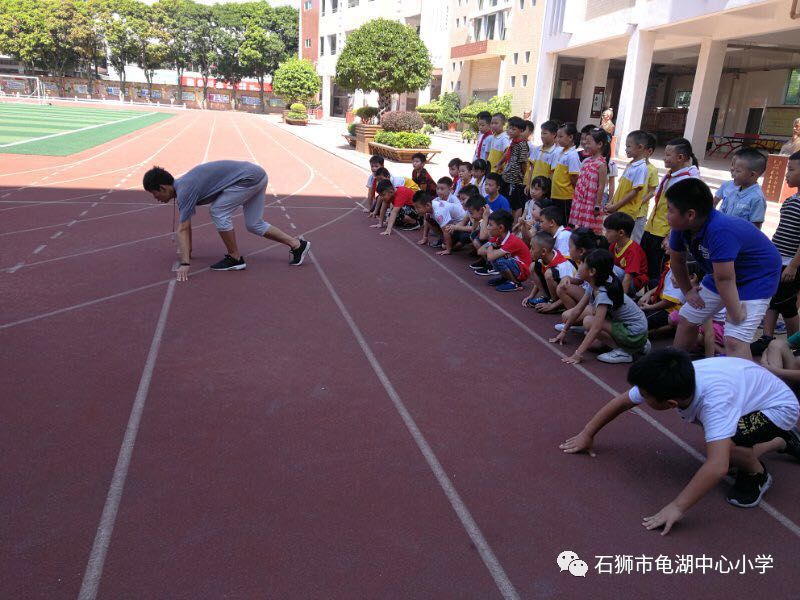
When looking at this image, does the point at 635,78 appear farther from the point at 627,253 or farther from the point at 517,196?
the point at 627,253

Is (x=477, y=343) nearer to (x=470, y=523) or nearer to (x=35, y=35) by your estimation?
(x=470, y=523)

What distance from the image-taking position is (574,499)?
3105mm

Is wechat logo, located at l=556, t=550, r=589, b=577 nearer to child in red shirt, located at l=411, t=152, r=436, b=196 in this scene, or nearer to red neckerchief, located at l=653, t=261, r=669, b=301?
red neckerchief, located at l=653, t=261, r=669, b=301

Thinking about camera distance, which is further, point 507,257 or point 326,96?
point 326,96

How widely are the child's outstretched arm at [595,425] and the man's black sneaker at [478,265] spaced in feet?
13.3

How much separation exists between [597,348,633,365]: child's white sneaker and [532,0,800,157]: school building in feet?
36.5

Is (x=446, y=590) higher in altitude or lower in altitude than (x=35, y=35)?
lower

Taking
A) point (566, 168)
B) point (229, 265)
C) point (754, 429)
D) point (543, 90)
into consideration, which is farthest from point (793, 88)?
point (754, 429)

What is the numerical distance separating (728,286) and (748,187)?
2.24m

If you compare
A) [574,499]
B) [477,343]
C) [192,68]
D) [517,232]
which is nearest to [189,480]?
[574,499]

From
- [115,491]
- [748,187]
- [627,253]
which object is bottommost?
[115,491]

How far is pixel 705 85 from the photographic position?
17922 mm

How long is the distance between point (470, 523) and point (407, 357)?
2.03 meters

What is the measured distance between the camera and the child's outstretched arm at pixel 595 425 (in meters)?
3.11
